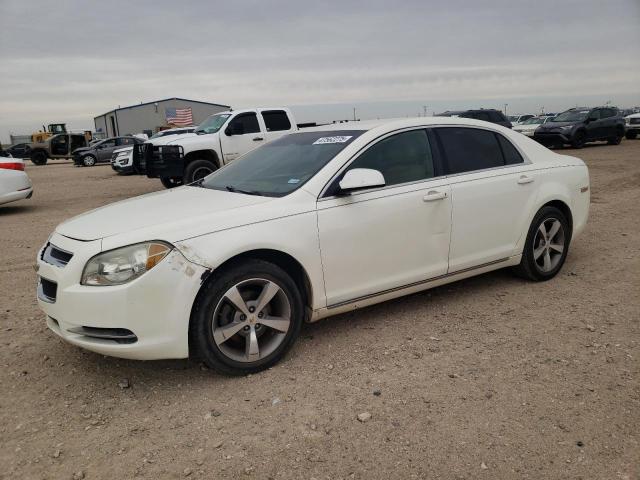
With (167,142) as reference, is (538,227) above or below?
below

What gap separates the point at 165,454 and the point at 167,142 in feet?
32.7

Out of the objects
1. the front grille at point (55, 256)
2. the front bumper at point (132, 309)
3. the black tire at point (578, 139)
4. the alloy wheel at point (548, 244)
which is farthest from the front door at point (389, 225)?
the black tire at point (578, 139)

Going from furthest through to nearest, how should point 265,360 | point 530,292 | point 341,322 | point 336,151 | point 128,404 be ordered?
point 530,292, point 341,322, point 336,151, point 265,360, point 128,404

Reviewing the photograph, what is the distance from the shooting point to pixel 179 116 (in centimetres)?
5334

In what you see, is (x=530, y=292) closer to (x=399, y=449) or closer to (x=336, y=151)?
(x=336, y=151)

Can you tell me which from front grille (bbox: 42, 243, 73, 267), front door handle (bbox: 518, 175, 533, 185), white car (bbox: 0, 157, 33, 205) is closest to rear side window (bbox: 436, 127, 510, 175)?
front door handle (bbox: 518, 175, 533, 185)

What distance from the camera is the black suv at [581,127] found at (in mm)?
20984

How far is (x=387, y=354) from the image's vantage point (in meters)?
3.50

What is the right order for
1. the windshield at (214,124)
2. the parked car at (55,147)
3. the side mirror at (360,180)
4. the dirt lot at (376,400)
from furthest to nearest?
1. the parked car at (55,147)
2. the windshield at (214,124)
3. the side mirror at (360,180)
4. the dirt lot at (376,400)

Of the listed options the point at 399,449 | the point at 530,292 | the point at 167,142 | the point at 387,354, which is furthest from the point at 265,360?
the point at 167,142

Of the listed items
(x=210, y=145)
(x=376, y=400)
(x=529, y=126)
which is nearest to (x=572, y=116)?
(x=529, y=126)

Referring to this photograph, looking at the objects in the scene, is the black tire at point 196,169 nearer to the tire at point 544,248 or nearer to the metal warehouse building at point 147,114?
the tire at point 544,248

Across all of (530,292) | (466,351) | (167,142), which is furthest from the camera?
(167,142)

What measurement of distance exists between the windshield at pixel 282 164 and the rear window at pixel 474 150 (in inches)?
31.0
